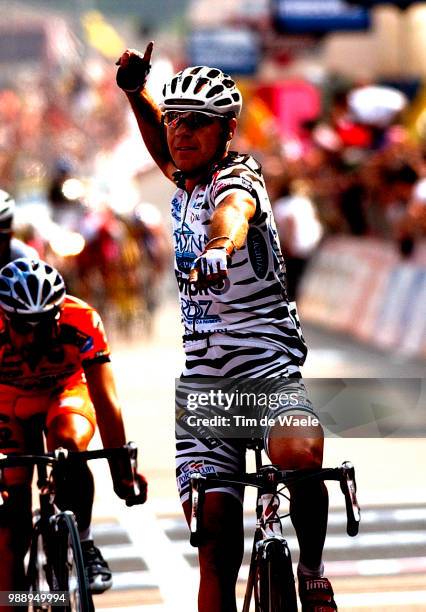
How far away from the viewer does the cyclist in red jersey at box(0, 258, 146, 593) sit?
7000 mm

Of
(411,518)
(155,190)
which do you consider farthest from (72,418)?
(155,190)

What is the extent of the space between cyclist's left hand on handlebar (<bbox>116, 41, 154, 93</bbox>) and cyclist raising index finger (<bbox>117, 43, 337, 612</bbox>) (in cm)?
81

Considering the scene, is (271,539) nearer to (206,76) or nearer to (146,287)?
(206,76)

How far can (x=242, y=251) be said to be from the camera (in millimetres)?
6277

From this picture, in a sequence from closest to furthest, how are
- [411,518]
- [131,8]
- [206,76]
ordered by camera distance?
[206,76], [411,518], [131,8]

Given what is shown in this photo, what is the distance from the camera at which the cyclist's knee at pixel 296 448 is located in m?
6.09

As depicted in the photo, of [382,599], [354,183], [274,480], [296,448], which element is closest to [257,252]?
[296,448]

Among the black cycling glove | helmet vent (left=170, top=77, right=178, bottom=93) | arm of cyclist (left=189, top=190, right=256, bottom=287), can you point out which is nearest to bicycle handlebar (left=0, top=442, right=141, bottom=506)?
arm of cyclist (left=189, top=190, right=256, bottom=287)

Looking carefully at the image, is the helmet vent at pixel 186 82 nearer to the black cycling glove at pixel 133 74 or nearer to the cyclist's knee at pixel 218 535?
the black cycling glove at pixel 133 74

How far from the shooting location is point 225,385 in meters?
6.36

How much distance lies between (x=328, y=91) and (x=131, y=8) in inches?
2658

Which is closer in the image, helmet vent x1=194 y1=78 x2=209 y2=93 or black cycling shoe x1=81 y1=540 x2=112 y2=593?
helmet vent x1=194 y1=78 x2=209 y2=93

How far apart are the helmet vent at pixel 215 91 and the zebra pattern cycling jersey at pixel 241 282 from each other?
218 mm

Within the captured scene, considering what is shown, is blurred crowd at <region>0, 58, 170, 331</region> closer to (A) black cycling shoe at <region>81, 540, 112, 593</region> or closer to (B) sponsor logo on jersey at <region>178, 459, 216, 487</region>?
(A) black cycling shoe at <region>81, 540, 112, 593</region>
